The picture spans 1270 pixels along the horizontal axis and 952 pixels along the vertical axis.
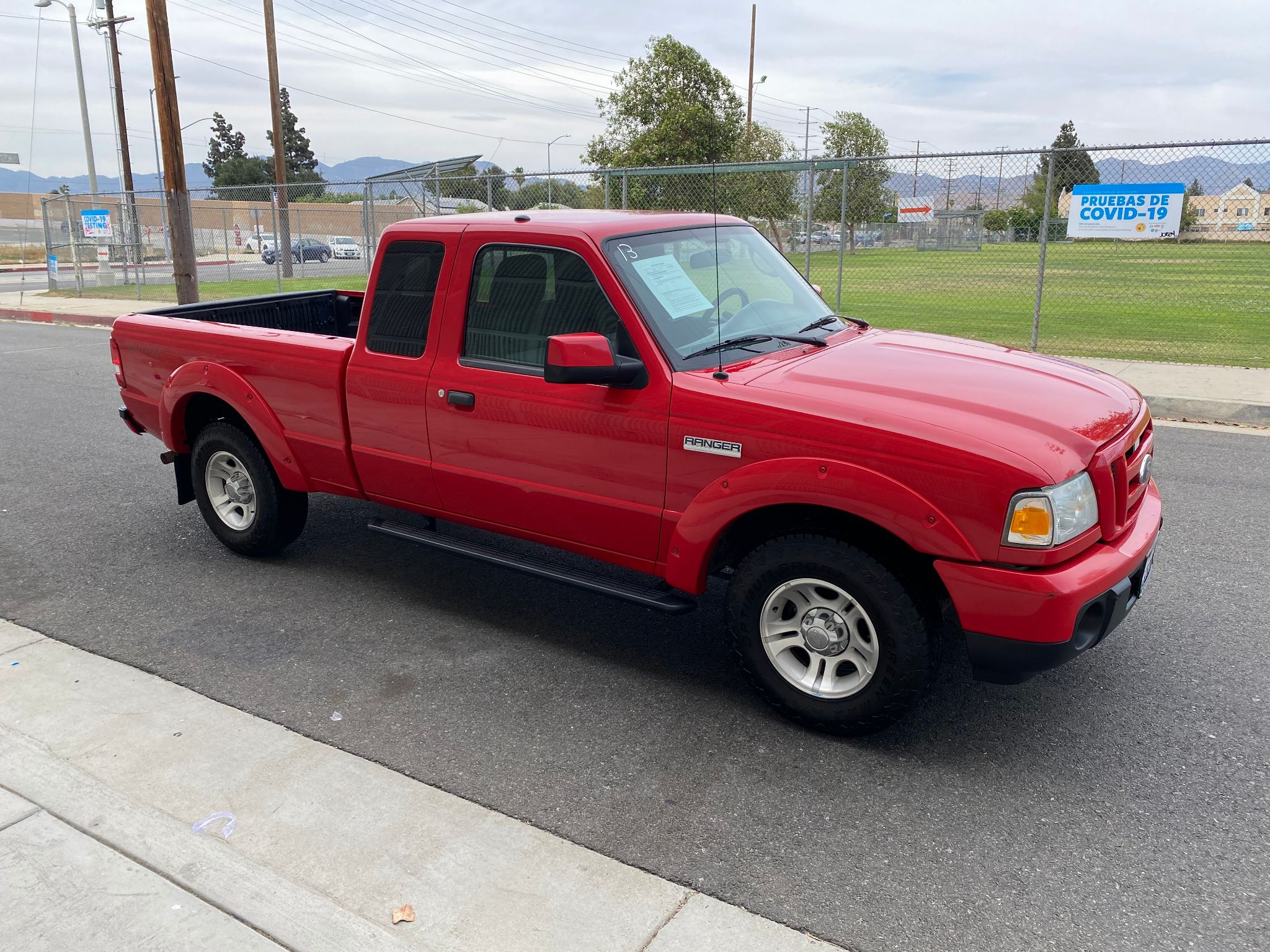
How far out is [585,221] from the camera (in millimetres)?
4332

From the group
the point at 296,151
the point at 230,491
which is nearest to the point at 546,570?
the point at 230,491

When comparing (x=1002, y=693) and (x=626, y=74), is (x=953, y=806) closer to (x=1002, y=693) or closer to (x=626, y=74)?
(x=1002, y=693)

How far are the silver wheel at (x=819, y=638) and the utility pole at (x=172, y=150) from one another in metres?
12.6

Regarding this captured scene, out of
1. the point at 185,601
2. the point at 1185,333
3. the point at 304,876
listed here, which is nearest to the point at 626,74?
the point at 1185,333

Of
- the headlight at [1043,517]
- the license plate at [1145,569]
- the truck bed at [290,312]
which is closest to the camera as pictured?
the headlight at [1043,517]

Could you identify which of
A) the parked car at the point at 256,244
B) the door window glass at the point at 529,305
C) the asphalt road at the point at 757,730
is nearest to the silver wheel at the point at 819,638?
the asphalt road at the point at 757,730

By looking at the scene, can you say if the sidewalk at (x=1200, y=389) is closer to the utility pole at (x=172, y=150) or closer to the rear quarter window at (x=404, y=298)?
the rear quarter window at (x=404, y=298)

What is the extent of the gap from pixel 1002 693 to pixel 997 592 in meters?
1.01

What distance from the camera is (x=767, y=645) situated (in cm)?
372

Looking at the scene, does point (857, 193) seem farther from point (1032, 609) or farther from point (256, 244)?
point (256, 244)

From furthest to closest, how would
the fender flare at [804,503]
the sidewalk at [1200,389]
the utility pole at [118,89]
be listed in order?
the utility pole at [118,89]
the sidewalk at [1200,389]
the fender flare at [804,503]

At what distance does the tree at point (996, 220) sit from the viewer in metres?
17.0

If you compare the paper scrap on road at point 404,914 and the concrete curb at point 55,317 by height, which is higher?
the concrete curb at point 55,317

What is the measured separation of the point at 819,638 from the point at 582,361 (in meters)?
1.32
